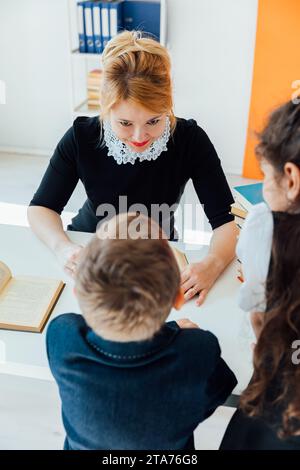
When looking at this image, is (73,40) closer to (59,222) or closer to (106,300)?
(59,222)

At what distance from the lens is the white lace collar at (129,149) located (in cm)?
158

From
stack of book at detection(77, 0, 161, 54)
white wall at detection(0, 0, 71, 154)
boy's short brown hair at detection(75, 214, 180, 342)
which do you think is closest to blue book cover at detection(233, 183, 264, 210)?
boy's short brown hair at detection(75, 214, 180, 342)

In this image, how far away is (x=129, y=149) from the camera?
5.24 ft

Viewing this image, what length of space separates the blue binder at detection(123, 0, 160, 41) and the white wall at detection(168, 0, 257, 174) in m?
0.15

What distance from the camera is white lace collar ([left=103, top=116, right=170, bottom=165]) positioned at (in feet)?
5.19

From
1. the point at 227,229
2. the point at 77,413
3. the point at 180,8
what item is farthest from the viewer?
the point at 180,8

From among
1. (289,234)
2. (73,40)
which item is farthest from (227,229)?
(73,40)

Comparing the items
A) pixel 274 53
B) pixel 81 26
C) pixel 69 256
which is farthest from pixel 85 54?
pixel 69 256

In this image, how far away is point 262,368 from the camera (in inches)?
38.2

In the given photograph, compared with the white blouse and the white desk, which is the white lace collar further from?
the white blouse
